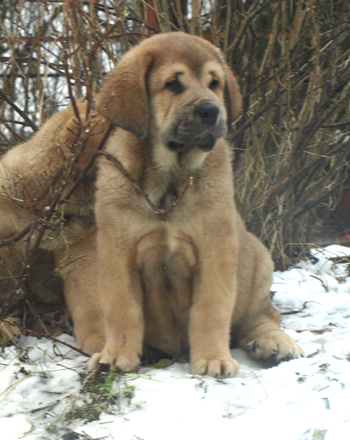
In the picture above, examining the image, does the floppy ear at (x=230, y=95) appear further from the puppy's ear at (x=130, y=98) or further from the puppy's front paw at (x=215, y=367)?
the puppy's front paw at (x=215, y=367)

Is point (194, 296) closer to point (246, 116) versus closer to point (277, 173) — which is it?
point (246, 116)

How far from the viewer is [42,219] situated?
3.23m

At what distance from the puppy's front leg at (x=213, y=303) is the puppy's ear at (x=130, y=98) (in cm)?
72

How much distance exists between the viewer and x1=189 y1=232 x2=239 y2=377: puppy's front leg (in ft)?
9.93

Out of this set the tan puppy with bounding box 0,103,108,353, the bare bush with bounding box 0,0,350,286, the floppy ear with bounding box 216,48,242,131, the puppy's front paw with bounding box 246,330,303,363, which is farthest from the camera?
the bare bush with bounding box 0,0,350,286

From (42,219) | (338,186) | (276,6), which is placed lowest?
(338,186)

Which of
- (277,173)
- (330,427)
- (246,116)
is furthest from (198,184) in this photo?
(277,173)

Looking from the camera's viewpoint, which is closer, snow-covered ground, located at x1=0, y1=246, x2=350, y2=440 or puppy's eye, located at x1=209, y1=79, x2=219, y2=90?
snow-covered ground, located at x1=0, y1=246, x2=350, y2=440

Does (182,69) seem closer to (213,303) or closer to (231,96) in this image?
(231,96)

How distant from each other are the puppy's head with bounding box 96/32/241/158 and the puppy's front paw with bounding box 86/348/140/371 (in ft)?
3.60

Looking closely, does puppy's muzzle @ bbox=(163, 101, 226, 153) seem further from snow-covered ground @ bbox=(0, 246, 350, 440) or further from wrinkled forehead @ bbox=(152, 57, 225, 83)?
snow-covered ground @ bbox=(0, 246, 350, 440)

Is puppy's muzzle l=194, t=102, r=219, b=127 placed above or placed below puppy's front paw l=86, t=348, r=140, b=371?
above

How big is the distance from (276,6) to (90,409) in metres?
3.63

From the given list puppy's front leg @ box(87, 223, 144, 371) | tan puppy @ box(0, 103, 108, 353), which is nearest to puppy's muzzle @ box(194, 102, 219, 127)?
puppy's front leg @ box(87, 223, 144, 371)
